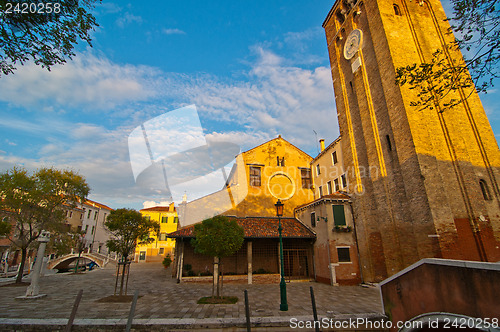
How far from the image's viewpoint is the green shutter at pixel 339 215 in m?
17.8

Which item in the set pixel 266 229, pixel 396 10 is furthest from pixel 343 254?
pixel 396 10

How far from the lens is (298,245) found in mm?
20469

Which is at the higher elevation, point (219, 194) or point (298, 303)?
point (219, 194)

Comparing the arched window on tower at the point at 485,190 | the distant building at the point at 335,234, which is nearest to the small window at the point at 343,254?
the distant building at the point at 335,234

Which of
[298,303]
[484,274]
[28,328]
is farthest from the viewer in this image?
[298,303]

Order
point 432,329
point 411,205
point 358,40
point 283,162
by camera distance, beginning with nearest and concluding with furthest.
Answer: point 432,329, point 411,205, point 358,40, point 283,162

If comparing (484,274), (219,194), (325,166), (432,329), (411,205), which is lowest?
(432,329)

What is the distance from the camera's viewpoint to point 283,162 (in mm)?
25219

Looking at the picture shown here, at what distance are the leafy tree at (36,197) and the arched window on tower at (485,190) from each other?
31183mm

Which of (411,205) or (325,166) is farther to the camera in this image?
(325,166)

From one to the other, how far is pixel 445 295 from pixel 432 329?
1.32 meters

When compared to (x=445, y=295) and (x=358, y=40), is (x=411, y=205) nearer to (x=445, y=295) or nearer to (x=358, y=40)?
(x=445, y=295)

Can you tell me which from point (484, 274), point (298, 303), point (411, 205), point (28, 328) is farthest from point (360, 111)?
point (28, 328)

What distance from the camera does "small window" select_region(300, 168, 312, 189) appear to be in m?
25.1
